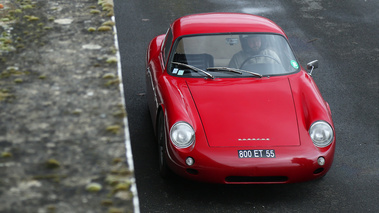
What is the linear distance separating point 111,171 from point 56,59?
1177 mm

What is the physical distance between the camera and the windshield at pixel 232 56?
22.0 feet

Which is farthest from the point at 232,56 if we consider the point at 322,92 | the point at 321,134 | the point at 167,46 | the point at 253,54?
the point at 322,92

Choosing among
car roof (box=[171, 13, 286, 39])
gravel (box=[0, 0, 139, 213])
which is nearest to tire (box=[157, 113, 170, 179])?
car roof (box=[171, 13, 286, 39])

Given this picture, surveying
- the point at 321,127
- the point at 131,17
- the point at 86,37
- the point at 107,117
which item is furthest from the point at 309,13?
the point at 107,117

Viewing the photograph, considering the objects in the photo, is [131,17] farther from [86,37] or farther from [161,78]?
[86,37]

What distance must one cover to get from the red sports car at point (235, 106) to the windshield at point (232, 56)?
0.01 metres

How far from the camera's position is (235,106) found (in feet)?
20.0

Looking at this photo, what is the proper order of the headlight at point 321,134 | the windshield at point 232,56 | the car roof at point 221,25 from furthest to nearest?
the car roof at point 221,25 < the windshield at point 232,56 < the headlight at point 321,134

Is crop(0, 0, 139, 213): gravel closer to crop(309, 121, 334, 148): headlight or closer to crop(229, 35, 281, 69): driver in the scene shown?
crop(309, 121, 334, 148): headlight

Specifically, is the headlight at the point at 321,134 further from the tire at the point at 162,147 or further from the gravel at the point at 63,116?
the gravel at the point at 63,116

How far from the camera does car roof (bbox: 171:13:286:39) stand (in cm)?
703

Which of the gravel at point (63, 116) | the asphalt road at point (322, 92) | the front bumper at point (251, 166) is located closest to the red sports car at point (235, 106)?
the front bumper at point (251, 166)

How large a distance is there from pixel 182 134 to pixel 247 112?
749 mm

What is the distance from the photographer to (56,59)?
333 cm
